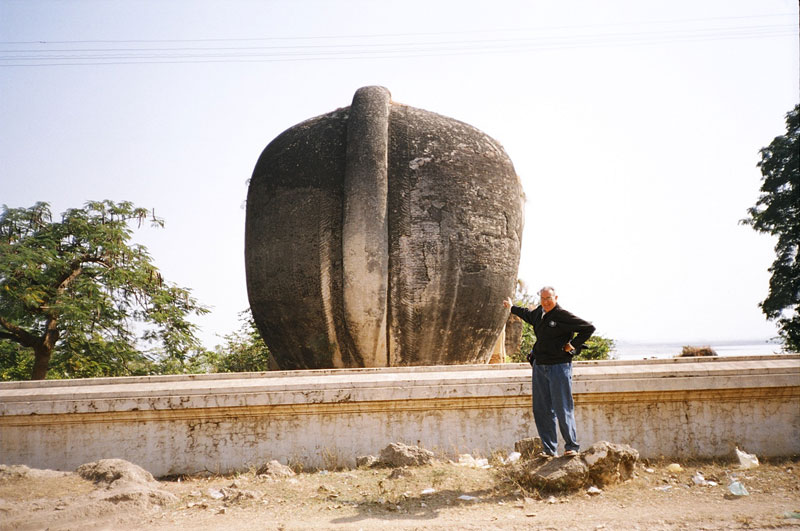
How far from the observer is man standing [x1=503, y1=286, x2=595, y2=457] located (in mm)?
3754

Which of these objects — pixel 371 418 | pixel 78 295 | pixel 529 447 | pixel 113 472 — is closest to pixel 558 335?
pixel 529 447

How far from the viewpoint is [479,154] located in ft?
19.8

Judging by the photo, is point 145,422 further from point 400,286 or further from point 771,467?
point 771,467

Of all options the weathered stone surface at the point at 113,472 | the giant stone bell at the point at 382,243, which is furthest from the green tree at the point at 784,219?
the weathered stone surface at the point at 113,472

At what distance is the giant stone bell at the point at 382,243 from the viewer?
5570 millimetres

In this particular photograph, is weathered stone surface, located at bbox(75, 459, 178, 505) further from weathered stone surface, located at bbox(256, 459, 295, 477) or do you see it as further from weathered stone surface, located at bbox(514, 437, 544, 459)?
weathered stone surface, located at bbox(514, 437, 544, 459)

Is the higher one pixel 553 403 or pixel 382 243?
pixel 382 243

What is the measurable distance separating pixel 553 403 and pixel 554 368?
22 cm

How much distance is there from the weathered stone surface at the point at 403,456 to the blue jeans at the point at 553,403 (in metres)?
0.82

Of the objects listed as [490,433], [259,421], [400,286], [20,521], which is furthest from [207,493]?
[400,286]

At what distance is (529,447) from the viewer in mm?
4215

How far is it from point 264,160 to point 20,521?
3.92 metres

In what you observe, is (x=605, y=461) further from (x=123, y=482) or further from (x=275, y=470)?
(x=123, y=482)

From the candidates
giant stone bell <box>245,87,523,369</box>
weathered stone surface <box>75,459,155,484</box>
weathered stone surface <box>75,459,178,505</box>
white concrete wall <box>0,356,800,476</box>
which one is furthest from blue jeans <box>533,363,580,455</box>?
weathered stone surface <box>75,459,155,484</box>
